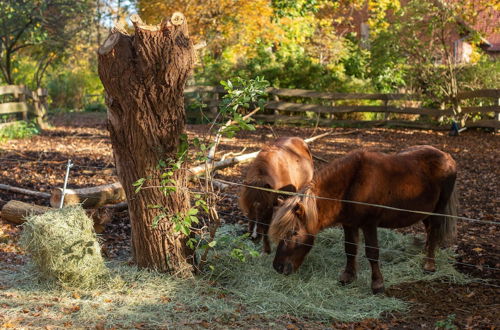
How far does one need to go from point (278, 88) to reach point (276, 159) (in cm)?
→ 1322

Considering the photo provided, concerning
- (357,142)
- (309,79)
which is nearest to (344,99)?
(309,79)

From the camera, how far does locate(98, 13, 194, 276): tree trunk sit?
16.9ft

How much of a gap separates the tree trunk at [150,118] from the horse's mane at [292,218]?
900 millimetres

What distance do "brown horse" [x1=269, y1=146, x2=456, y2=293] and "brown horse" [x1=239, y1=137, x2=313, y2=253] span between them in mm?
897

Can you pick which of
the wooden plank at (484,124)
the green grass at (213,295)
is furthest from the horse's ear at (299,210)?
the wooden plank at (484,124)

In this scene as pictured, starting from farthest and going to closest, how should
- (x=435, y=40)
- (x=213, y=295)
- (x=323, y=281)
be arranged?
(x=435, y=40)
(x=323, y=281)
(x=213, y=295)

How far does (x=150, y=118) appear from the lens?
17.6 feet

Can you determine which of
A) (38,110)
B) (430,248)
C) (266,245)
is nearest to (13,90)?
(38,110)

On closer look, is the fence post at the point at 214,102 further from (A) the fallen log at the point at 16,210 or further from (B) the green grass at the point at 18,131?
(A) the fallen log at the point at 16,210

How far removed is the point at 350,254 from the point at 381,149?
10.9 feet

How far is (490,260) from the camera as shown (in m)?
6.42

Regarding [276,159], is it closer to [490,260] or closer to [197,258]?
[197,258]

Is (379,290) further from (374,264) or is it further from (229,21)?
(229,21)

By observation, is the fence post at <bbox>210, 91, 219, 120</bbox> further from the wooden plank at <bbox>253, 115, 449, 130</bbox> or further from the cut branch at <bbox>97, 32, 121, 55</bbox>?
the cut branch at <bbox>97, 32, 121, 55</bbox>
